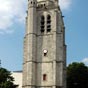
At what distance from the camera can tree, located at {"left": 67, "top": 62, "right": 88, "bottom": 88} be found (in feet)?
235

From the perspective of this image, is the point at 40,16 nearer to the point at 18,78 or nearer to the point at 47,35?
the point at 47,35

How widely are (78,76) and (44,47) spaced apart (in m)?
16.7

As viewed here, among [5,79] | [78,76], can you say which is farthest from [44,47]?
[78,76]

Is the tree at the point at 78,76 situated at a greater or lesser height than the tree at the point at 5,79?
greater

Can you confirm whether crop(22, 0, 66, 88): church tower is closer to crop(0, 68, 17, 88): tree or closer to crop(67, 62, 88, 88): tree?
crop(0, 68, 17, 88): tree

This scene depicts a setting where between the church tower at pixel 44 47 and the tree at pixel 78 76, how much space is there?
13.4 metres

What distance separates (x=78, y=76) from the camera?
72188 mm

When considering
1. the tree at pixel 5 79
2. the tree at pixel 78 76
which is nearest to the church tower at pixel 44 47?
the tree at pixel 5 79

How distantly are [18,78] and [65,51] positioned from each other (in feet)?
34.5

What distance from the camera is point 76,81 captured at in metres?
72.2

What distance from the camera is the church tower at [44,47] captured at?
56562mm

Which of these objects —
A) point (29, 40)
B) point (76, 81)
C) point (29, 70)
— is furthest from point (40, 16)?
point (76, 81)

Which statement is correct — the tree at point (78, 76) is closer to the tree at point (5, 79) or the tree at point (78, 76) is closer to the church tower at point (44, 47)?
the church tower at point (44, 47)

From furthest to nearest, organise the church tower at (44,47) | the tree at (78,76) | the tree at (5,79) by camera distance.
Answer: the tree at (78,76) → the church tower at (44,47) → the tree at (5,79)
